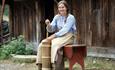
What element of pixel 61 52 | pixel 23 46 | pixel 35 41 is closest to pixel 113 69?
pixel 61 52

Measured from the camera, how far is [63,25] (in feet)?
25.2

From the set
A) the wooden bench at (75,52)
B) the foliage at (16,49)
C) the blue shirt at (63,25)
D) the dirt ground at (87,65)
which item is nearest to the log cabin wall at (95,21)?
the dirt ground at (87,65)

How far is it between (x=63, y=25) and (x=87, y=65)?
94.8 inches

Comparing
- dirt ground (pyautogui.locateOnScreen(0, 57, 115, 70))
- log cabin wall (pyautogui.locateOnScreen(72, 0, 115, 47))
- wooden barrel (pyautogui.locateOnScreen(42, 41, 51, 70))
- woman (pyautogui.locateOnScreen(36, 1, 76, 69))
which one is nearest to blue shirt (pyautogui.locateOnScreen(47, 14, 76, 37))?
woman (pyautogui.locateOnScreen(36, 1, 76, 69))

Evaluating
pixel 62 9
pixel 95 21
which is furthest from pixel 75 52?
pixel 95 21

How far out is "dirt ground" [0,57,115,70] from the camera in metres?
9.30

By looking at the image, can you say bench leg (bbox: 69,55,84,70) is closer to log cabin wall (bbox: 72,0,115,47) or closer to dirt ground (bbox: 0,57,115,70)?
dirt ground (bbox: 0,57,115,70)

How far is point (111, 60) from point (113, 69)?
1.48 meters

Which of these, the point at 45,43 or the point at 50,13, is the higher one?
the point at 50,13

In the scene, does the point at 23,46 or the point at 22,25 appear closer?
the point at 23,46

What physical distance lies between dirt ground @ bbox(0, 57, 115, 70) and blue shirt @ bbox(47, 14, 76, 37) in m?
1.52

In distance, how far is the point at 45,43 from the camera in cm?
771

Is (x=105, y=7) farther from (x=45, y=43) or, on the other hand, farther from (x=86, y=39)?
(x=45, y=43)

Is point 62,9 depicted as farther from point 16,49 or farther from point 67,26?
point 16,49
